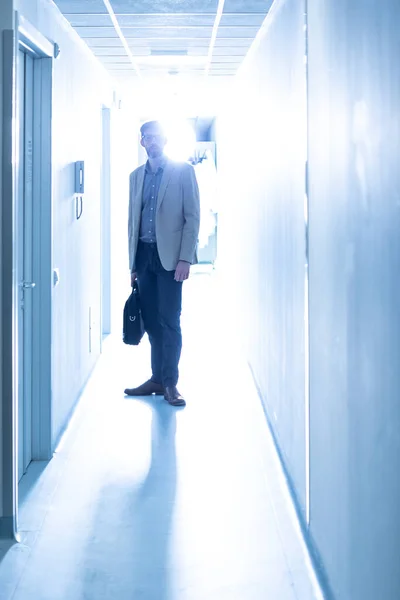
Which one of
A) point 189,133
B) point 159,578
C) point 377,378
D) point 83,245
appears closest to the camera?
point 377,378

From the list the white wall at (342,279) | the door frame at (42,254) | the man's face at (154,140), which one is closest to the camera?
the white wall at (342,279)

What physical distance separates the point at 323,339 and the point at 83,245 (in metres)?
2.54

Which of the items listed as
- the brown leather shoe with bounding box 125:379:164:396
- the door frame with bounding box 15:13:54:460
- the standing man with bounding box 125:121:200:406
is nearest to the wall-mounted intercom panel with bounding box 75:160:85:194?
the standing man with bounding box 125:121:200:406

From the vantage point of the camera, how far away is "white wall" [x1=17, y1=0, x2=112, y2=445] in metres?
3.43

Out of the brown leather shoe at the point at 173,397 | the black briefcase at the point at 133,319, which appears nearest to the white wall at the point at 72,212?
the black briefcase at the point at 133,319

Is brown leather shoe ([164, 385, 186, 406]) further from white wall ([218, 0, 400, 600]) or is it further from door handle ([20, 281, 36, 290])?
door handle ([20, 281, 36, 290])

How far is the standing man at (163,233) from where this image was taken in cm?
397

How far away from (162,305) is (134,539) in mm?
1746

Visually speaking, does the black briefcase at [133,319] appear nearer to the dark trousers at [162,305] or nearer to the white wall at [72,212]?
the dark trousers at [162,305]

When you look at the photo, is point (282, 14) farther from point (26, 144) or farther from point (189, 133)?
point (189, 133)

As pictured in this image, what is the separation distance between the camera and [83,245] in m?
4.44

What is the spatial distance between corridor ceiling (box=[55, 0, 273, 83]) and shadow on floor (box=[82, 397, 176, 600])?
2.29m

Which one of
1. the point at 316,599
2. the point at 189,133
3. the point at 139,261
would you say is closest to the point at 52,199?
the point at 139,261

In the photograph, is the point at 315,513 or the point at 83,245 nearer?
the point at 315,513
